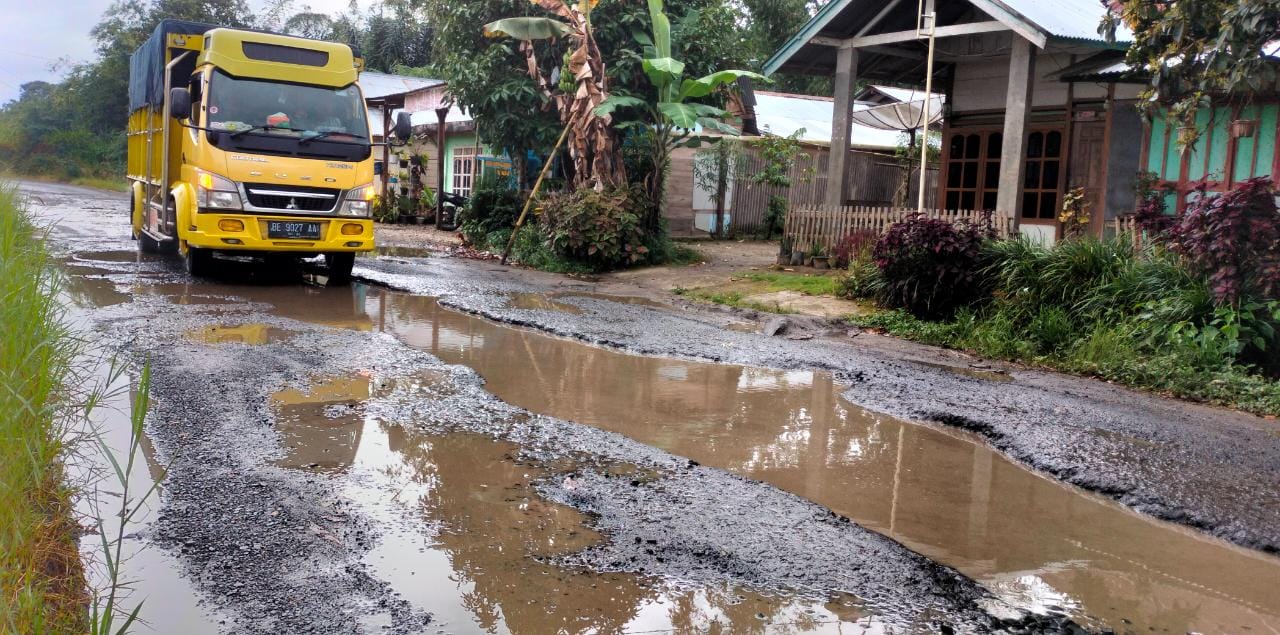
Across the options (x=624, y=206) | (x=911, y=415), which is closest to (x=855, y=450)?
(x=911, y=415)

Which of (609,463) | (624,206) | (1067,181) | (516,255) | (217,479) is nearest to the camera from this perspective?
(217,479)

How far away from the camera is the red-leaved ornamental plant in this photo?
23.7 feet

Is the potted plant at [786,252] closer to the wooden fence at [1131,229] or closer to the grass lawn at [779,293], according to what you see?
the grass lawn at [779,293]

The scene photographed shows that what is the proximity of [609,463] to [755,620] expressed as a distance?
1672 millimetres

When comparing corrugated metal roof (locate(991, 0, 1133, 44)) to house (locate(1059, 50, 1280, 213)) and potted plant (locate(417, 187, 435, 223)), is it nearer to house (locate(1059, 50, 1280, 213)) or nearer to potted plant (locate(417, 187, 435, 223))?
house (locate(1059, 50, 1280, 213))

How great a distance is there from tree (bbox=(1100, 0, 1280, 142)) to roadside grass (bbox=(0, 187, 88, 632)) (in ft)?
24.8

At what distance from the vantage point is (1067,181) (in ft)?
44.3

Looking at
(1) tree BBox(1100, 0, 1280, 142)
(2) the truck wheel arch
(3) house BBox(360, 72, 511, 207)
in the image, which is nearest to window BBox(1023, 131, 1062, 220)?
(1) tree BBox(1100, 0, 1280, 142)

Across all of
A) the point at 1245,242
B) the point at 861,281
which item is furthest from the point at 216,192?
the point at 1245,242

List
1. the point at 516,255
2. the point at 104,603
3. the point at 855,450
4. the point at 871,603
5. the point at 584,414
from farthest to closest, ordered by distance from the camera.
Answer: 1. the point at 516,255
2. the point at 584,414
3. the point at 855,450
4. the point at 871,603
5. the point at 104,603

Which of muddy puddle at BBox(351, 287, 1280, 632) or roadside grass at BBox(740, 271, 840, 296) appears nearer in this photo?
muddy puddle at BBox(351, 287, 1280, 632)

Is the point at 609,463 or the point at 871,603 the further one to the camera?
the point at 609,463

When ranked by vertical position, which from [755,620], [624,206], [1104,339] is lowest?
[755,620]

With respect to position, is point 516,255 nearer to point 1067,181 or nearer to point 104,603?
point 1067,181
